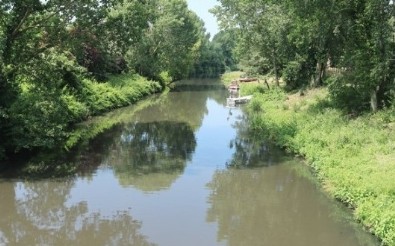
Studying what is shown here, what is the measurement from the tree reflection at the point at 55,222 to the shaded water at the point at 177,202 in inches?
1.0

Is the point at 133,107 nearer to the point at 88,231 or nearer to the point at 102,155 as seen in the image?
the point at 102,155

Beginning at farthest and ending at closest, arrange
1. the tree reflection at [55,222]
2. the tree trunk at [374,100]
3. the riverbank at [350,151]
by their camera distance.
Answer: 1. the tree trunk at [374,100]
2. the riverbank at [350,151]
3. the tree reflection at [55,222]

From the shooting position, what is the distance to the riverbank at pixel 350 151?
12203 mm

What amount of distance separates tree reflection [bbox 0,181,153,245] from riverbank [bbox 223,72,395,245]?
5900 millimetres

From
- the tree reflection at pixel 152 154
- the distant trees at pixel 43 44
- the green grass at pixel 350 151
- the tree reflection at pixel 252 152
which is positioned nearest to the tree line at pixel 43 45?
the distant trees at pixel 43 44

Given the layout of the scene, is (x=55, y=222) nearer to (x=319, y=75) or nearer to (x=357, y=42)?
(x=357, y=42)

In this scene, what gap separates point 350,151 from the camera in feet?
55.0

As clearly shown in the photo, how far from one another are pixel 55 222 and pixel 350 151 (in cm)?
1025

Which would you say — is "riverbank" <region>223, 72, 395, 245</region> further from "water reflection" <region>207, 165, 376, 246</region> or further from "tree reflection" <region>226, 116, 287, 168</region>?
"water reflection" <region>207, 165, 376, 246</region>

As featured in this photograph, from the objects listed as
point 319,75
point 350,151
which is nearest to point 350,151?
point 350,151

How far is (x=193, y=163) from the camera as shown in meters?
20.3

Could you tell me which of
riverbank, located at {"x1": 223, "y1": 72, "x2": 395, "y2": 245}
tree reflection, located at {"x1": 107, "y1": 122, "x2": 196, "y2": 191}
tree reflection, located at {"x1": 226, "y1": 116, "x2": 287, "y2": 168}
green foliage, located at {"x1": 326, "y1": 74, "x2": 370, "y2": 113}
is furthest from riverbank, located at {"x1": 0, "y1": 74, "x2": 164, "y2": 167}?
green foliage, located at {"x1": 326, "y1": 74, "x2": 370, "y2": 113}

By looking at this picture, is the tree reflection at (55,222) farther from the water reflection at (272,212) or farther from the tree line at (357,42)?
the tree line at (357,42)

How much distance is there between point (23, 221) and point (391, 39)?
17212 mm
